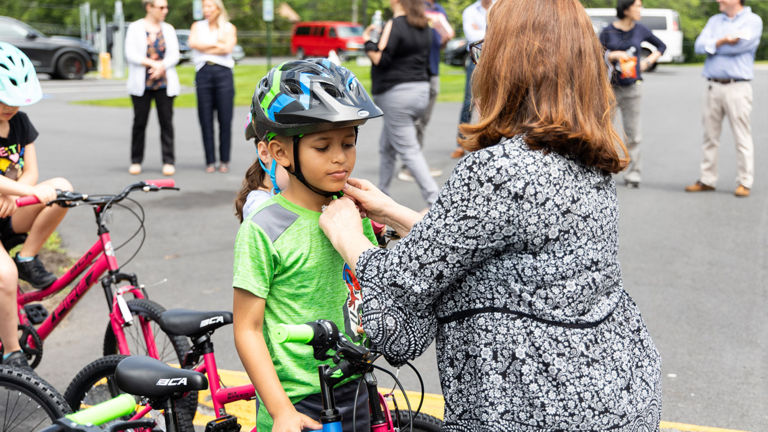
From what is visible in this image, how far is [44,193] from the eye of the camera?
3582mm

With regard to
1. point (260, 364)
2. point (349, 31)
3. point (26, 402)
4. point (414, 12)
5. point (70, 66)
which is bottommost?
point (70, 66)

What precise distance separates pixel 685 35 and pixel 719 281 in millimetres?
48962

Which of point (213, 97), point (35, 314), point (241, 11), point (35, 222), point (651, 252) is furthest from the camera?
point (241, 11)

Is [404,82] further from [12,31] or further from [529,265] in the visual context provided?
[12,31]

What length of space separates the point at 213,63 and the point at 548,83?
27.8 ft

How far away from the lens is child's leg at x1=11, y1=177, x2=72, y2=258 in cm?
406

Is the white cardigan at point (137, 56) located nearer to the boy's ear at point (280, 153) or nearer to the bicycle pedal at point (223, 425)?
the bicycle pedal at point (223, 425)

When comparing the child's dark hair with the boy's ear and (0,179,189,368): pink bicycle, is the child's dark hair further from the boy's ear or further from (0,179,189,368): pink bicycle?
the boy's ear

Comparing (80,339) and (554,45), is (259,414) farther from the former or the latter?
(80,339)

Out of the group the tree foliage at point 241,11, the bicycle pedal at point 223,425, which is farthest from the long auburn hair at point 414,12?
the tree foliage at point 241,11

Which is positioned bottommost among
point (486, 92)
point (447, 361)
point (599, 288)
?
point (447, 361)

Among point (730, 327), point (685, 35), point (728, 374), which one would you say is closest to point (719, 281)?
point (730, 327)

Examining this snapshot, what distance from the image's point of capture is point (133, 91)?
9359mm

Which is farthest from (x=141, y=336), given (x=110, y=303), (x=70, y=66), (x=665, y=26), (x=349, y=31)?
(x=349, y=31)
